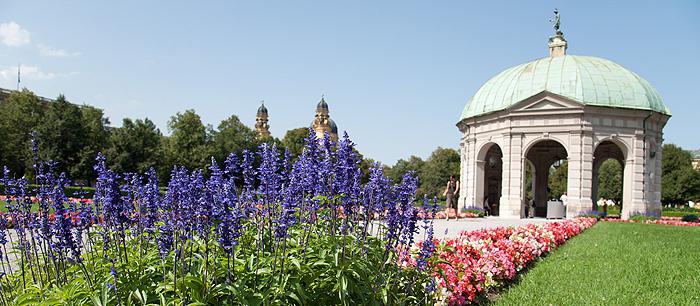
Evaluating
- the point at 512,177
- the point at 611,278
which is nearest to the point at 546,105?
the point at 512,177

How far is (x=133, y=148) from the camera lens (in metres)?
43.9

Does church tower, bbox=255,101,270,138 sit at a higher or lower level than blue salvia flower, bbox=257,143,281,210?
higher

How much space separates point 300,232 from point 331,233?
34 centimetres

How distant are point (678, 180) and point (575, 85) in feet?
145

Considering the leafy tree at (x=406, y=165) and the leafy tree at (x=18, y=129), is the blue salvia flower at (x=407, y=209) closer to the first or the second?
A: the leafy tree at (x=18, y=129)

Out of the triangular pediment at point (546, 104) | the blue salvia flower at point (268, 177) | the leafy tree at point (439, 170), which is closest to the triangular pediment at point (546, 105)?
the triangular pediment at point (546, 104)

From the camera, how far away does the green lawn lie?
6527mm

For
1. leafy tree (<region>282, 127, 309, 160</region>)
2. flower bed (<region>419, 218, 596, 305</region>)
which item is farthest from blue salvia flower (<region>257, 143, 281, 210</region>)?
leafy tree (<region>282, 127, 309, 160</region>)

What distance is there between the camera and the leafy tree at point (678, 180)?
201ft

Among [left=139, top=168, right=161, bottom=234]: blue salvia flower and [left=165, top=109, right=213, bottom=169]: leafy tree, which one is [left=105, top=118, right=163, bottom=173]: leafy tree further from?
[left=139, top=168, right=161, bottom=234]: blue salvia flower

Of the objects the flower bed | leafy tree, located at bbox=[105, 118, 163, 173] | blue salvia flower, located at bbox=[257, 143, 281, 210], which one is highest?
leafy tree, located at bbox=[105, 118, 163, 173]

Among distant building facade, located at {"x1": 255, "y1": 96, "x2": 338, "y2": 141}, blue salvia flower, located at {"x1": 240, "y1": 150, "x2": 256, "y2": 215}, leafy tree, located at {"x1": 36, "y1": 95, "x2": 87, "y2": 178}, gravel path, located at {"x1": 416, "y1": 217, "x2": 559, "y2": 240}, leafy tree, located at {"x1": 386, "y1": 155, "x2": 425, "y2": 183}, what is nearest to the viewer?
blue salvia flower, located at {"x1": 240, "y1": 150, "x2": 256, "y2": 215}

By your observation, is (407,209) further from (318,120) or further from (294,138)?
(318,120)

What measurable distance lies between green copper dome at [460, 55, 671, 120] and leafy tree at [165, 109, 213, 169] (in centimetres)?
2934
